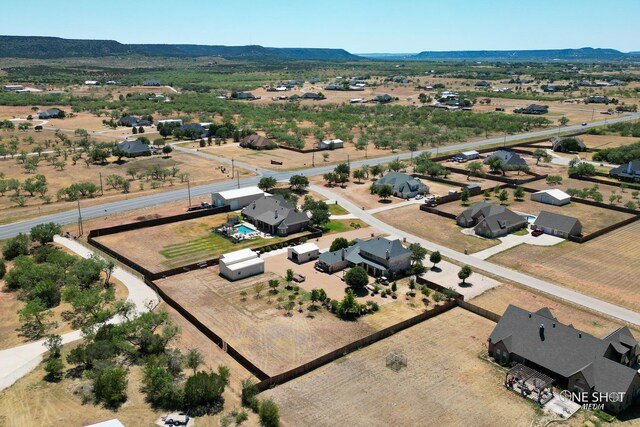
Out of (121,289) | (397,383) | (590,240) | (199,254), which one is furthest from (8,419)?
(590,240)

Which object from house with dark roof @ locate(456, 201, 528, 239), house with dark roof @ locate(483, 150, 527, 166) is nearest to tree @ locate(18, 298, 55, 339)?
house with dark roof @ locate(456, 201, 528, 239)

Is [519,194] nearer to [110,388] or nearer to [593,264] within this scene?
[593,264]

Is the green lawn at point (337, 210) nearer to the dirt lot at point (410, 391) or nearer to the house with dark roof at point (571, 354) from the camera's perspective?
the dirt lot at point (410, 391)

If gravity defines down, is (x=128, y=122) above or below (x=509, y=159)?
above

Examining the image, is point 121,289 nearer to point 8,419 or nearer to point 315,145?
point 8,419

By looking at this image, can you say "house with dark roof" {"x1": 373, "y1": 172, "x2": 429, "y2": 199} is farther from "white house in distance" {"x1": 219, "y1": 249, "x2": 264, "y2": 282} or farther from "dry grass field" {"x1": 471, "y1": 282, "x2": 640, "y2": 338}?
"white house in distance" {"x1": 219, "y1": 249, "x2": 264, "y2": 282}

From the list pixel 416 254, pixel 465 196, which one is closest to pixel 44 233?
pixel 416 254
